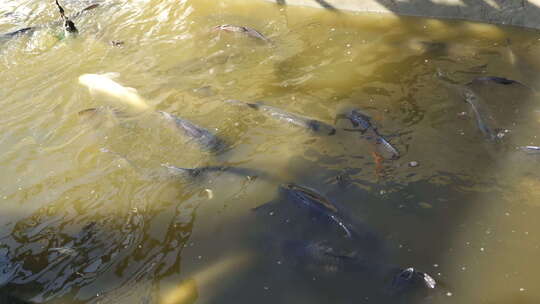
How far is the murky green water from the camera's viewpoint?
3.85 meters

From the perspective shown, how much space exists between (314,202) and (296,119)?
1474 mm

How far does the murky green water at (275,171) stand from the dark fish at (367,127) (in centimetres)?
10

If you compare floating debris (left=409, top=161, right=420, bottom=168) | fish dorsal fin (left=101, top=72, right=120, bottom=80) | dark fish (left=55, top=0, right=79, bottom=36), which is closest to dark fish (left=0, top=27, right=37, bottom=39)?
dark fish (left=55, top=0, right=79, bottom=36)

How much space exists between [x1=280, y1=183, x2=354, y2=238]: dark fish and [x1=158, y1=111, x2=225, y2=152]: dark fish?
44.4 inches

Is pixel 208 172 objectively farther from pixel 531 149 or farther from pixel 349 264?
pixel 531 149

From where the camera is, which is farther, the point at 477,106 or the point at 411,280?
the point at 477,106

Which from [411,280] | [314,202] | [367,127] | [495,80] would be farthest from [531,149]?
[314,202]

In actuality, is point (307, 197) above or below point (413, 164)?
above

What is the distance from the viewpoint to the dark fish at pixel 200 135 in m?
5.45

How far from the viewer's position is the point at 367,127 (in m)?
5.22

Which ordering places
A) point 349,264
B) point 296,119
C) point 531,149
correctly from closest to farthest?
1. point 349,264
2. point 531,149
3. point 296,119

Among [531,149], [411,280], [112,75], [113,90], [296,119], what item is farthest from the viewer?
[112,75]

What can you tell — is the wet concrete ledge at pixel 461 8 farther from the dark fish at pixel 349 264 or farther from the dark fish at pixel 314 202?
the dark fish at pixel 349 264

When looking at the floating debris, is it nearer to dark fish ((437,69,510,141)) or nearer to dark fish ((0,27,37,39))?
dark fish ((437,69,510,141))
